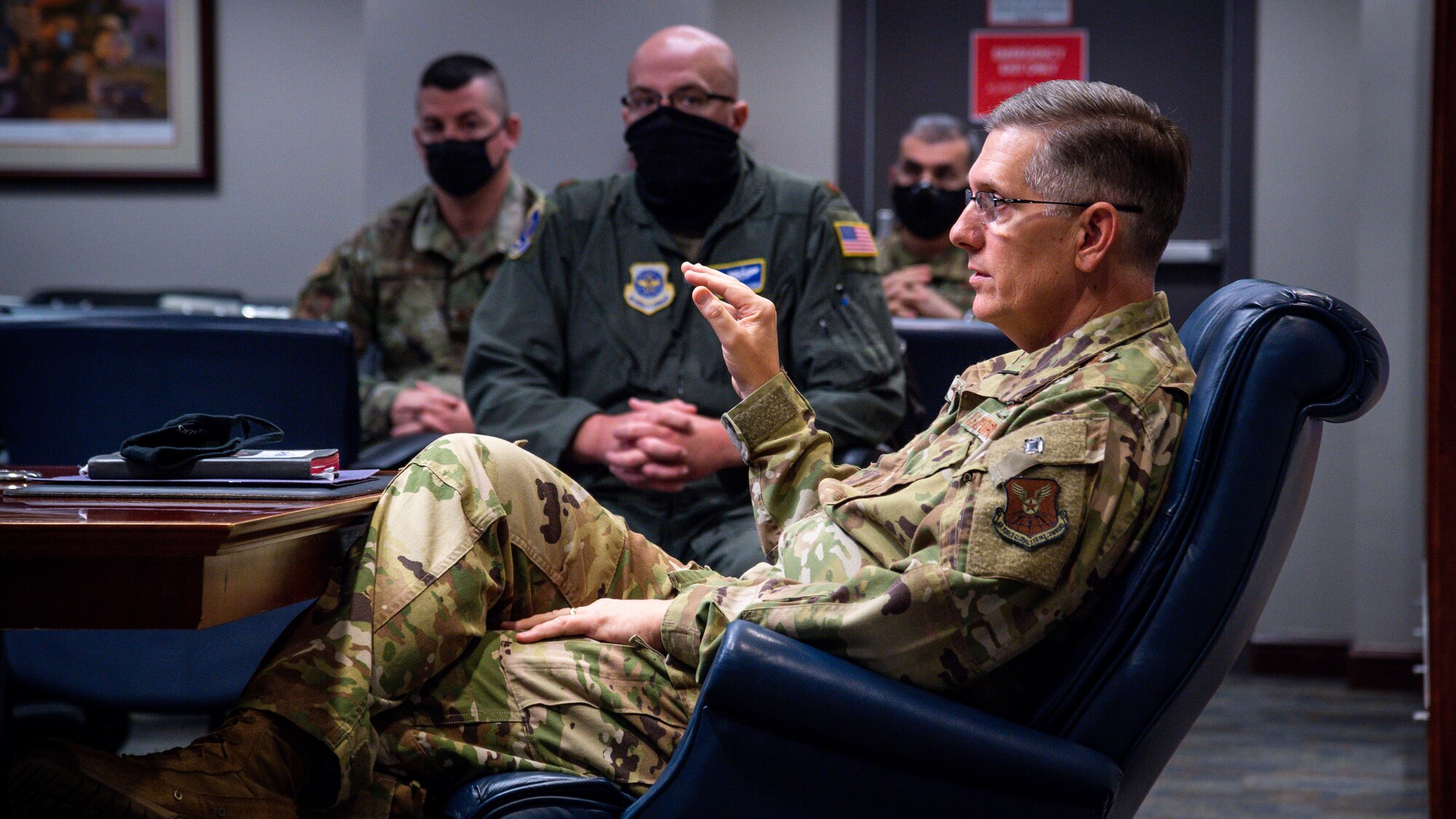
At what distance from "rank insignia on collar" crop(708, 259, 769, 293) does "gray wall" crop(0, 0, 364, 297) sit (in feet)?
8.54

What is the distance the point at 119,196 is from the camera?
4699mm

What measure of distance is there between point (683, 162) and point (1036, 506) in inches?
54.4

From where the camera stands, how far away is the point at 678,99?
2469mm

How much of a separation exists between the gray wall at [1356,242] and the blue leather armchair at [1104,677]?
258 cm

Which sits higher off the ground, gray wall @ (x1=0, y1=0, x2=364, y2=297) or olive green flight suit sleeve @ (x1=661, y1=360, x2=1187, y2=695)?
gray wall @ (x1=0, y1=0, x2=364, y2=297)

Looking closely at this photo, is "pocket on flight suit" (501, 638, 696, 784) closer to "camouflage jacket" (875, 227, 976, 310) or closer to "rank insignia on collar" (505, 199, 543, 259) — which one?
"rank insignia on collar" (505, 199, 543, 259)

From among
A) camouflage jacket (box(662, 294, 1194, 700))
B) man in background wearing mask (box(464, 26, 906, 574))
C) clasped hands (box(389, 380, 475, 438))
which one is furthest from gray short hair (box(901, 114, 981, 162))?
camouflage jacket (box(662, 294, 1194, 700))

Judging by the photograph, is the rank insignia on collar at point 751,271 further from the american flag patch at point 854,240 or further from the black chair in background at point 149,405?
the black chair in background at point 149,405

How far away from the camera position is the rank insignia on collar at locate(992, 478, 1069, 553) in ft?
3.94

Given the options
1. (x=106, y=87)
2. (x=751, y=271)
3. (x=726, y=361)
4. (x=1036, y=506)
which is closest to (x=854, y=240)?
(x=751, y=271)

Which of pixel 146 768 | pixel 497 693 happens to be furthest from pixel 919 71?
pixel 146 768

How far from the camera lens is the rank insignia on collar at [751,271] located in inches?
95.9

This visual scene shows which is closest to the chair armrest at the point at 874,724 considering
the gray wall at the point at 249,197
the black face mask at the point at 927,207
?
the black face mask at the point at 927,207

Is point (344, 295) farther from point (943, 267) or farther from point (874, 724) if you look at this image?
point (874, 724)
